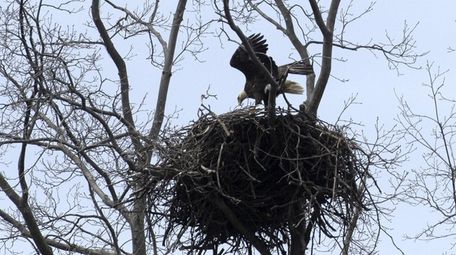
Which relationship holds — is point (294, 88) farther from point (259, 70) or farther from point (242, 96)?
point (259, 70)

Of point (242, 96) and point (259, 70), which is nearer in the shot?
point (259, 70)

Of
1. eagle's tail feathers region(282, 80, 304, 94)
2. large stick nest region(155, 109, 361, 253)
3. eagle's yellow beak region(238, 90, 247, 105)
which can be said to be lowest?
large stick nest region(155, 109, 361, 253)

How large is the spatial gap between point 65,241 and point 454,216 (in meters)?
3.85

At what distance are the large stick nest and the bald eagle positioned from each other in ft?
4.28

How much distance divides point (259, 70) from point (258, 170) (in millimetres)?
1572

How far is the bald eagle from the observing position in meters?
12.3

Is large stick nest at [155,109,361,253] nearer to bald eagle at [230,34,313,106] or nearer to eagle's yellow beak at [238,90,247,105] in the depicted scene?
bald eagle at [230,34,313,106]

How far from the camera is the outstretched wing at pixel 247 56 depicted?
12.4 meters

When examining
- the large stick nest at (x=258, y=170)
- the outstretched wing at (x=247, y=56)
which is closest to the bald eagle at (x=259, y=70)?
the outstretched wing at (x=247, y=56)

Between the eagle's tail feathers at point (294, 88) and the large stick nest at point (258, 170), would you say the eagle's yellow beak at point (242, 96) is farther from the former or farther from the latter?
the large stick nest at point (258, 170)

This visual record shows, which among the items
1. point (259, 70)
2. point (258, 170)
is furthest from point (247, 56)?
point (258, 170)

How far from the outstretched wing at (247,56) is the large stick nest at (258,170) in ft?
4.70

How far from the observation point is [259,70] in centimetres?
A: 1221

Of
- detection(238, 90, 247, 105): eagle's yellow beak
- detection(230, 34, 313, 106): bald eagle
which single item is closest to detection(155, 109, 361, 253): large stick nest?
detection(230, 34, 313, 106): bald eagle
